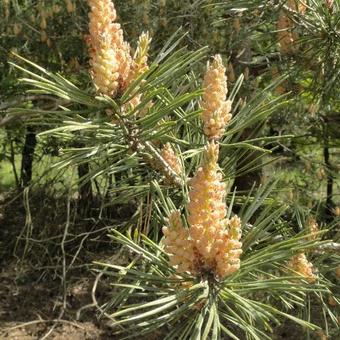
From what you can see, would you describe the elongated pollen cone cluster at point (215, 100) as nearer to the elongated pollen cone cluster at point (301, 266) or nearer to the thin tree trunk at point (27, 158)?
the elongated pollen cone cluster at point (301, 266)

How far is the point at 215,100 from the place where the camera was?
0.76 meters

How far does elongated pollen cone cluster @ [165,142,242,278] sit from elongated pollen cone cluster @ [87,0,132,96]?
0.14 meters

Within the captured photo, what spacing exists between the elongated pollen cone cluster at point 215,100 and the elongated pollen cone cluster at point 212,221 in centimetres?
9

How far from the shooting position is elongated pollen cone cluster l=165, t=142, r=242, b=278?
68cm

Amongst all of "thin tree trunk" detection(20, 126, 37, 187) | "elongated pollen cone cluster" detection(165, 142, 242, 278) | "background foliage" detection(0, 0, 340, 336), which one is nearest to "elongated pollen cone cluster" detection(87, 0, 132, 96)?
"background foliage" detection(0, 0, 340, 336)

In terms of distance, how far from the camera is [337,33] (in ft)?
3.81

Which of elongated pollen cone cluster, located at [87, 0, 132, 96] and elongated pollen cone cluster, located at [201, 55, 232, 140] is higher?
elongated pollen cone cluster, located at [87, 0, 132, 96]

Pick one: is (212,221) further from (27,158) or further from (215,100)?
(27,158)

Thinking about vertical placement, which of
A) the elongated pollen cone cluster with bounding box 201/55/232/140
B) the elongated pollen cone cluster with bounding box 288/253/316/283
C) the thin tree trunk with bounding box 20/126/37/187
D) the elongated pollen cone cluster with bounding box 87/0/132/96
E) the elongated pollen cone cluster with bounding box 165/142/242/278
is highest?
the elongated pollen cone cluster with bounding box 87/0/132/96

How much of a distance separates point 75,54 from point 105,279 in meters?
1.21

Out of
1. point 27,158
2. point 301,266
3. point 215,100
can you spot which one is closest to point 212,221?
point 215,100

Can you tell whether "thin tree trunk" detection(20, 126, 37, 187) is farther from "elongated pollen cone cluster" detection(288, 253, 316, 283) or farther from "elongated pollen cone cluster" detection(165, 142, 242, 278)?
"elongated pollen cone cluster" detection(165, 142, 242, 278)

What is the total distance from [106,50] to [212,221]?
22cm

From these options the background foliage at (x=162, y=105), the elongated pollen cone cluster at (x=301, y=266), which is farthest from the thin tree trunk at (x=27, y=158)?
the elongated pollen cone cluster at (x=301, y=266)
